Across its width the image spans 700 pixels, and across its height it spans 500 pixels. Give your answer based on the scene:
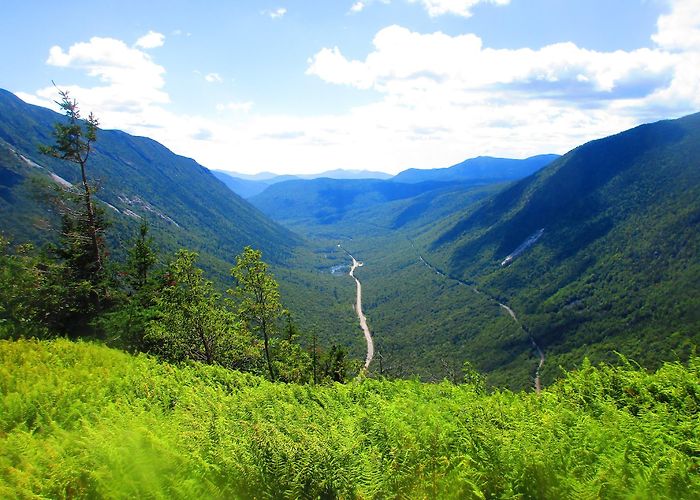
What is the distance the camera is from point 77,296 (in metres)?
29.3

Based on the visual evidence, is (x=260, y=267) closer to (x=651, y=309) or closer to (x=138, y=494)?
(x=138, y=494)

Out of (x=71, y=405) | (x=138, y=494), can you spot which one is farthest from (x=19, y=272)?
(x=138, y=494)

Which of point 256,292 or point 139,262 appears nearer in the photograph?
point 256,292

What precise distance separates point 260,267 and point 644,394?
979 inches

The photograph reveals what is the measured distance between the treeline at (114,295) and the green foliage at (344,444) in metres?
14.4

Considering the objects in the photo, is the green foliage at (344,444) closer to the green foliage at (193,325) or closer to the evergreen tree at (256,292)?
the green foliage at (193,325)

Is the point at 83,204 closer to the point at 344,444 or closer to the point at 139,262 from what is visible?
the point at 139,262

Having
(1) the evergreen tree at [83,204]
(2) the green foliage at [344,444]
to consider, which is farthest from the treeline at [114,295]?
(2) the green foliage at [344,444]

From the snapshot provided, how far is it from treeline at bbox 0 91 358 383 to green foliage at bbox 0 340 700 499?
14.4 meters

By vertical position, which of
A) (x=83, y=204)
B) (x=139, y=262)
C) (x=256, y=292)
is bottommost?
(x=256, y=292)

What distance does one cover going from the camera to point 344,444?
842 centimetres

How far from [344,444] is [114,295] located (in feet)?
90.0

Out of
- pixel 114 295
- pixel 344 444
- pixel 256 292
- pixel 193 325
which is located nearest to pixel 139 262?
pixel 114 295

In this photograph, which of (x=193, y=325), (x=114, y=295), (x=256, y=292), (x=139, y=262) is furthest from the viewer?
(x=139, y=262)
